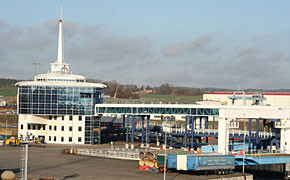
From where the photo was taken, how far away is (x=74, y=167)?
3196 inches

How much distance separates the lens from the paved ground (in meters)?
72.5

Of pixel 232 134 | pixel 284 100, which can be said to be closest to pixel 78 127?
pixel 232 134

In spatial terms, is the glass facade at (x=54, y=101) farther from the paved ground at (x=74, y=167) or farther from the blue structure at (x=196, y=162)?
the blue structure at (x=196, y=162)

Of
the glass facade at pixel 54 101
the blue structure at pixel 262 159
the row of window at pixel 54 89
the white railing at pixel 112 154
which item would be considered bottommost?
the white railing at pixel 112 154

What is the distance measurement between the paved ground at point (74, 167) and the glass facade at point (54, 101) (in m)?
18.1

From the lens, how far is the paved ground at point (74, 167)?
7250 cm

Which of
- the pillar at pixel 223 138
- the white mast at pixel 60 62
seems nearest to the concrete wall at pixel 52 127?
the white mast at pixel 60 62

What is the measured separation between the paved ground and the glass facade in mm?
18131

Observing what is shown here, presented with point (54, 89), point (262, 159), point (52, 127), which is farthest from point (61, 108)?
point (262, 159)

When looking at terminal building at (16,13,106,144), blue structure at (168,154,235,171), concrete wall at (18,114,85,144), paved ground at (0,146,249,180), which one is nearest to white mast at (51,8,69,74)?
terminal building at (16,13,106,144)

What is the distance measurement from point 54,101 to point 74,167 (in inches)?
1629

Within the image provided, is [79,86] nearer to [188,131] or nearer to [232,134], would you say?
[188,131]

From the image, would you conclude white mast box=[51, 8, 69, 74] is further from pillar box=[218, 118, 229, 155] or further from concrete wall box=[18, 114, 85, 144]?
pillar box=[218, 118, 229, 155]

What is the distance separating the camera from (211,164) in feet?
249
